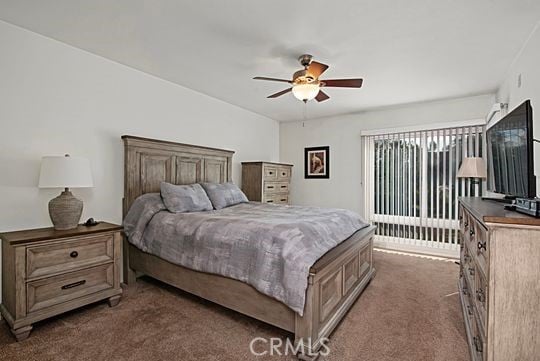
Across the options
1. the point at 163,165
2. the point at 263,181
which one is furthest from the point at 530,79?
the point at 163,165

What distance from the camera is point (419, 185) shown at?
4.59 meters

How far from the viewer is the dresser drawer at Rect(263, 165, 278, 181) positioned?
4891mm

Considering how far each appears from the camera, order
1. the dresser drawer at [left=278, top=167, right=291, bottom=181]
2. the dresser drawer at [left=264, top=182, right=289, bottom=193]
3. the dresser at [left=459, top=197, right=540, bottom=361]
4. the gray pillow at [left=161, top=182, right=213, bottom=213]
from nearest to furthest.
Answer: the dresser at [left=459, top=197, right=540, bottom=361] < the gray pillow at [left=161, top=182, right=213, bottom=213] < the dresser drawer at [left=264, top=182, right=289, bottom=193] < the dresser drawer at [left=278, top=167, right=291, bottom=181]

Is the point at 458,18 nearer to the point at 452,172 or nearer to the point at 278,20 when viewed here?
the point at 278,20

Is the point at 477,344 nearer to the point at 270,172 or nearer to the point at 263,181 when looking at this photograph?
the point at 263,181

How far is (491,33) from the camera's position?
2.40 metres

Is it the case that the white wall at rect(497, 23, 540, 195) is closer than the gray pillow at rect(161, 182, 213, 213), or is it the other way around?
the white wall at rect(497, 23, 540, 195)

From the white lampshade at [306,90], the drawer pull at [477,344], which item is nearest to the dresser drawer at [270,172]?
the white lampshade at [306,90]

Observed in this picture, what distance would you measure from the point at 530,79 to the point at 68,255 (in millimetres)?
4299

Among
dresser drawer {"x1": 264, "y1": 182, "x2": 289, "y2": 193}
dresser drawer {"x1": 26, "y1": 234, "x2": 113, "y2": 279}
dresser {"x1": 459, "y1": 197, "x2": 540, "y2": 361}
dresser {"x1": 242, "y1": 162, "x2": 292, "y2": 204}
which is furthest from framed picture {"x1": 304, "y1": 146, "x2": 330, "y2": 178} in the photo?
dresser {"x1": 459, "y1": 197, "x2": 540, "y2": 361}

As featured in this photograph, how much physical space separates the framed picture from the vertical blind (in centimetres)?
82

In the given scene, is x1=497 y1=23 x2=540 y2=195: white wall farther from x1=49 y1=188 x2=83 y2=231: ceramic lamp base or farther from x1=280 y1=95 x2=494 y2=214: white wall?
x1=49 y1=188 x2=83 y2=231: ceramic lamp base

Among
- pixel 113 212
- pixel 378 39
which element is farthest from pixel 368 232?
pixel 113 212

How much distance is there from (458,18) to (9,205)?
4070mm
